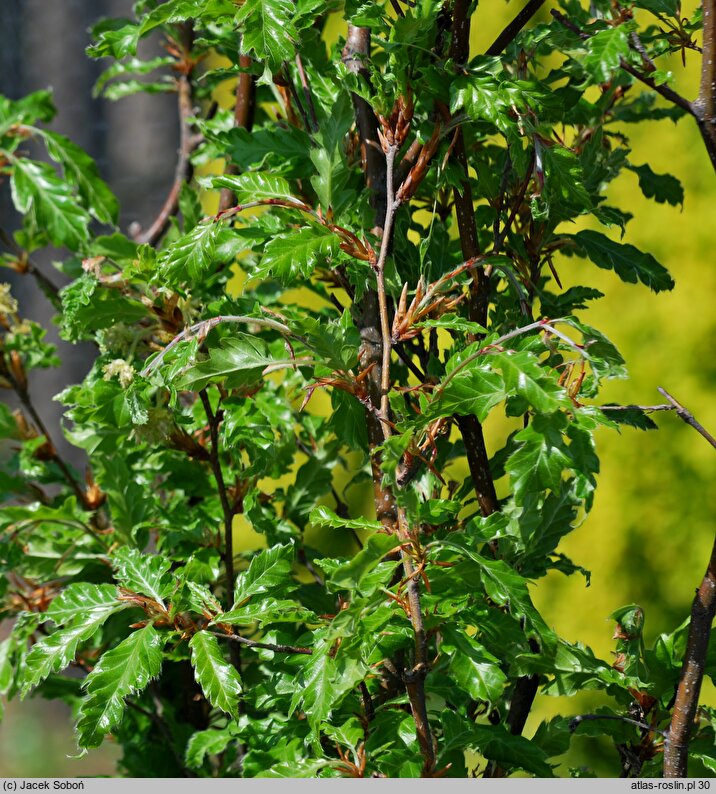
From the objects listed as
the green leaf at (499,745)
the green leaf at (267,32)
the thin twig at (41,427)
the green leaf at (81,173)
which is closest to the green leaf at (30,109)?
the green leaf at (81,173)

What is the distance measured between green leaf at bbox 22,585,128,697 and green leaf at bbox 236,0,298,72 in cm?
59

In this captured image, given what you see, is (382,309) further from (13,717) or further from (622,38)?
(13,717)

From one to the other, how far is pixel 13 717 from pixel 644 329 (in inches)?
82.4

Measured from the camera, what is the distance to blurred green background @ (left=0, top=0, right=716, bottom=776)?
1.74m

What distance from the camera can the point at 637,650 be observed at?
1008mm

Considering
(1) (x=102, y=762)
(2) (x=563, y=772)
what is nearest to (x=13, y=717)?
(1) (x=102, y=762)

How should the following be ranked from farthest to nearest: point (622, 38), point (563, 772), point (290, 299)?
point (290, 299) < point (563, 772) < point (622, 38)

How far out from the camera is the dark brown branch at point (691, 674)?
0.92 meters

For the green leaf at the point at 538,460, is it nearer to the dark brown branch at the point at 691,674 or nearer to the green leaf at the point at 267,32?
the dark brown branch at the point at 691,674

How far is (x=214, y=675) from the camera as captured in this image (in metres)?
0.93

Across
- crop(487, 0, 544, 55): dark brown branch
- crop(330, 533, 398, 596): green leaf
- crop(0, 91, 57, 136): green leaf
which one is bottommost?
crop(330, 533, 398, 596): green leaf

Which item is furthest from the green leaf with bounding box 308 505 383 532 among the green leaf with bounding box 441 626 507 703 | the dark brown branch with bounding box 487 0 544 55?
the dark brown branch with bounding box 487 0 544 55

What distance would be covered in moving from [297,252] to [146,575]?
406 mm

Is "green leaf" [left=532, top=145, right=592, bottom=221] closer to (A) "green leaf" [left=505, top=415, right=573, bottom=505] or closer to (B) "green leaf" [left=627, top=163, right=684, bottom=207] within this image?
(A) "green leaf" [left=505, top=415, right=573, bottom=505]
